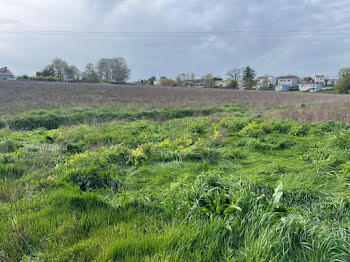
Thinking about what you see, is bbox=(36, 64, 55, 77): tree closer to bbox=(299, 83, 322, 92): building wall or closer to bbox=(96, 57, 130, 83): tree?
bbox=(96, 57, 130, 83): tree

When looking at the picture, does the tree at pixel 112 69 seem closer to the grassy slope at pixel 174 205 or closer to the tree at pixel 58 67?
the tree at pixel 58 67

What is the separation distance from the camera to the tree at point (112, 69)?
246 ft

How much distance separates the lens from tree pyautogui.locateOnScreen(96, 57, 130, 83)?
75.0 meters

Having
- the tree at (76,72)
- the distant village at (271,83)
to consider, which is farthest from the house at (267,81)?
the tree at (76,72)

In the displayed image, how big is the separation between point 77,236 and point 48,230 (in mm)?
392

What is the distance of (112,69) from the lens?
76.1 m

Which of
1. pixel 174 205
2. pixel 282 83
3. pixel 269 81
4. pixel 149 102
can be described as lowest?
pixel 174 205

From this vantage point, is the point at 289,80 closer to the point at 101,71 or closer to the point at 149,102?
the point at 101,71

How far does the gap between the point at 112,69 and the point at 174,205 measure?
80.8 metres

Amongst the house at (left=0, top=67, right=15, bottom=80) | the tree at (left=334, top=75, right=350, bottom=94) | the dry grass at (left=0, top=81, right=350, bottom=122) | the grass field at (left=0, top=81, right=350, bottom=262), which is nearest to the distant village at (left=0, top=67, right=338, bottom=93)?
the house at (left=0, top=67, right=15, bottom=80)

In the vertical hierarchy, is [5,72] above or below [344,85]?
above

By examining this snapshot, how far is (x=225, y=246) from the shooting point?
226 cm

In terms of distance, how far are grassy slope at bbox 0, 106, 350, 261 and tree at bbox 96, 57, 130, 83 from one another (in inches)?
2925

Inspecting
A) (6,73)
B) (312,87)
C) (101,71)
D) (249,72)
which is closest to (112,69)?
(101,71)
